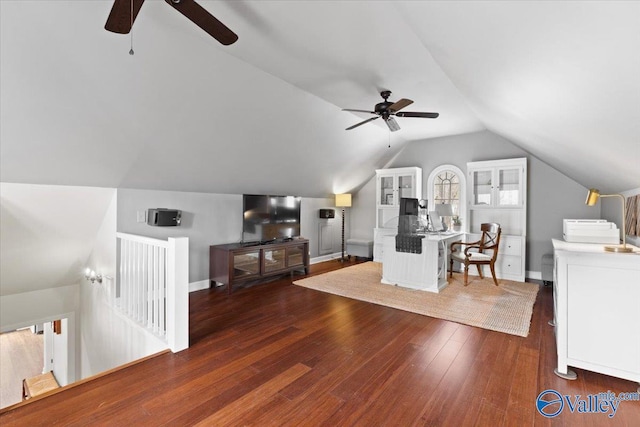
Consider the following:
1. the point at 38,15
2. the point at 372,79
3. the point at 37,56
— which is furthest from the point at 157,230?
the point at 372,79

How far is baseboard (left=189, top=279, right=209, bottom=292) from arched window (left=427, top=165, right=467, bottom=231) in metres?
4.65

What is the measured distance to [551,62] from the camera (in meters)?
1.48

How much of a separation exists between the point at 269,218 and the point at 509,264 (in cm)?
434

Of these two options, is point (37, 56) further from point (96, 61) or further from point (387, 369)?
point (387, 369)

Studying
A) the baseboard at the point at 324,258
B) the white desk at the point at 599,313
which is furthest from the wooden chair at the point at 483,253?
the baseboard at the point at 324,258

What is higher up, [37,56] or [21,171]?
[37,56]

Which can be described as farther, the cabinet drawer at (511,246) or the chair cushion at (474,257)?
A: the cabinet drawer at (511,246)

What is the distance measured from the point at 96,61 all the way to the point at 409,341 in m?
3.66

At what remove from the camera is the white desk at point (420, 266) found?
440 centimetres

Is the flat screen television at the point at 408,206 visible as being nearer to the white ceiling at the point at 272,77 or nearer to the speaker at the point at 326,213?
the white ceiling at the point at 272,77

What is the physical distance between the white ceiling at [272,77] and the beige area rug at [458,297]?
1.79 m

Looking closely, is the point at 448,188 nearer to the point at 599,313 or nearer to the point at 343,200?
the point at 343,200

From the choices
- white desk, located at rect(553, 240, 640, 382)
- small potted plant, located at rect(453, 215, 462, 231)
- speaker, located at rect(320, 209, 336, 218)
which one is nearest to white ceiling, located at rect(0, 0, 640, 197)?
white desk, located at rect(553, 240, 640, 382)

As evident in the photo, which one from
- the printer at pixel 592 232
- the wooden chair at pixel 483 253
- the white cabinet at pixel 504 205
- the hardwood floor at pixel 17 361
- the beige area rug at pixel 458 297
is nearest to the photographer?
the printer at pixel 592 232
